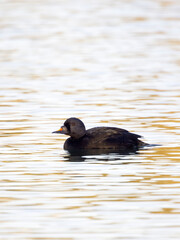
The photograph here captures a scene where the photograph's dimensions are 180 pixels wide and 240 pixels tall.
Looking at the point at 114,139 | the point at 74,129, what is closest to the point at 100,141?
the point at 114,139

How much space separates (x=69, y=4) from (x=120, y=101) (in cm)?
2844

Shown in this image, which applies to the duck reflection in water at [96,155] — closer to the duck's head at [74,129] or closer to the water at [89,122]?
the water at [89,122]

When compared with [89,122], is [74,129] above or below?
above

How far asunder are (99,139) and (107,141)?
0.46 feet

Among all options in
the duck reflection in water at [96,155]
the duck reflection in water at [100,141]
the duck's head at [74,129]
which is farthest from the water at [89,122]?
the duck's head at [74,129]

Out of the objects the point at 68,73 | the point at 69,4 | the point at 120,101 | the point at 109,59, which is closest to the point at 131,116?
the point at 120,101

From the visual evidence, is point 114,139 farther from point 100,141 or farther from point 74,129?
point 74,129

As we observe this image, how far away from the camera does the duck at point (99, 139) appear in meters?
14.0

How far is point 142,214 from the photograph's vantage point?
9602 millimetres

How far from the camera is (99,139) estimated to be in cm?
1404

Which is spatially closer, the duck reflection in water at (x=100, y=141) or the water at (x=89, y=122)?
the water at (x=89, y=122)

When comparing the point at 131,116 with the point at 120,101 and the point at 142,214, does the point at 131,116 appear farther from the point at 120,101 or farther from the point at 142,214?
the point at 142,214

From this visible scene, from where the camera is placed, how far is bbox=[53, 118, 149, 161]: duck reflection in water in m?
14.0

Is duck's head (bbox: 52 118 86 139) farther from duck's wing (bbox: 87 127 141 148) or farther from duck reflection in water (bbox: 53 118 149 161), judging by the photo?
duck's wing (bbox: 87 127 141 148)
